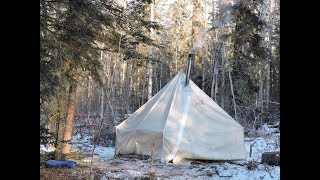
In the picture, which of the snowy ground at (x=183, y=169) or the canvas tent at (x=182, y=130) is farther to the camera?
the canvas tent at (x=182, y=130)

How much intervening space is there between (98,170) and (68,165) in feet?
2.67

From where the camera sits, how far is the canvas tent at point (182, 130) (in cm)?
1057

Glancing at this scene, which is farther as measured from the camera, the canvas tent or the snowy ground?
the canvas tent

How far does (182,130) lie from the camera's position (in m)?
10.9

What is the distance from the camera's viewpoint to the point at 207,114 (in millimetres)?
11344

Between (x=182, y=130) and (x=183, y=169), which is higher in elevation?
(x=182, y=130)

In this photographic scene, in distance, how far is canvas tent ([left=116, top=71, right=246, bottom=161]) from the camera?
10.6 m

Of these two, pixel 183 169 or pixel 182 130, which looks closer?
pixel 183 169

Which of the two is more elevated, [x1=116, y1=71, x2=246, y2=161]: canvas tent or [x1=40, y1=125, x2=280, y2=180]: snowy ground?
[x1=116, y1=71, x2=246, y2=161]: canvas tent

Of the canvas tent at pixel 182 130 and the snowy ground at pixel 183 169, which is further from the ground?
the canvas tent at pixel 182 130
